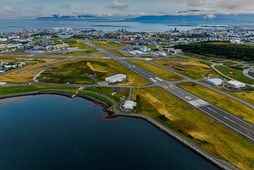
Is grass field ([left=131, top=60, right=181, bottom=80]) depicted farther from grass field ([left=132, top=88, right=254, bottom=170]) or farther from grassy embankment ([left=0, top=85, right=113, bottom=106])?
grassy embankment ([left=0, top=85, right=113, bottom=106])

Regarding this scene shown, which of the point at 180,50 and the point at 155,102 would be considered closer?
the point at 155,102

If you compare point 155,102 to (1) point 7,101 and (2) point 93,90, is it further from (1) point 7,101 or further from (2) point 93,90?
(1) point 7,101

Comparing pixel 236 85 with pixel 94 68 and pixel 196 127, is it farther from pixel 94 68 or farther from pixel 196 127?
pixel 94 68

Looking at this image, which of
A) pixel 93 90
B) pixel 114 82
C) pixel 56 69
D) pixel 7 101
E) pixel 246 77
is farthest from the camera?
pixel 56 69

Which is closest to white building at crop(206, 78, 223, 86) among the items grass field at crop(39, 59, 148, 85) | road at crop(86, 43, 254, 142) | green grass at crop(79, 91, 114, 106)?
road at crop(86, 43, 254, 142)

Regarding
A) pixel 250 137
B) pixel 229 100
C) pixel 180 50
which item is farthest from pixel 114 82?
pixel 180 50

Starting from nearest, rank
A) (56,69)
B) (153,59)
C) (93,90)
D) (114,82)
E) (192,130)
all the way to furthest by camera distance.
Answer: (192,130)
(93,90)
(114,82)
(56,69)
(153,59)
